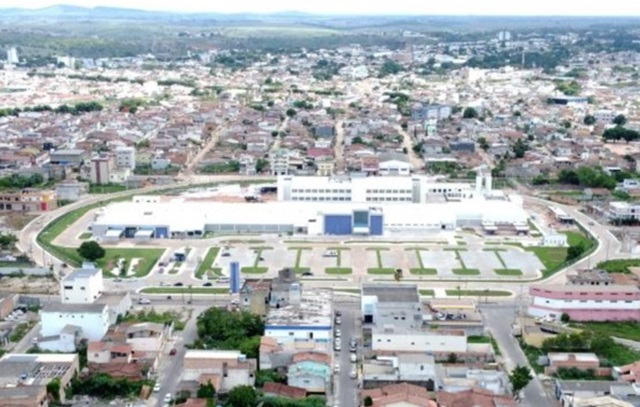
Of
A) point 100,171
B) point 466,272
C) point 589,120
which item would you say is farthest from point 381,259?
point 589,120

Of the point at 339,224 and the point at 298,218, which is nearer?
the point at 339,224

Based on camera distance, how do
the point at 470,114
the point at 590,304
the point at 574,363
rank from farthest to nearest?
the point at 470,114, the point at 590,304, the point at 574,363

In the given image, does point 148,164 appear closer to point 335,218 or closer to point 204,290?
point 335,218

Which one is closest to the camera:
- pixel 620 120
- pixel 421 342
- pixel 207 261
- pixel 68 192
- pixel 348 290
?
pixel 421 342

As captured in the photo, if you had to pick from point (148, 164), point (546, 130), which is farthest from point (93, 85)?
point (546, 130)

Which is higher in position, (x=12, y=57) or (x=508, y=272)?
(x=12, y=57)

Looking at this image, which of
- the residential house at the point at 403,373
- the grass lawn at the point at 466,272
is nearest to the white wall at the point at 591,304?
the grass lawn at the point at 466,272

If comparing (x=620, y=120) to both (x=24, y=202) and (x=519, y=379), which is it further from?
(x=519, y=379)

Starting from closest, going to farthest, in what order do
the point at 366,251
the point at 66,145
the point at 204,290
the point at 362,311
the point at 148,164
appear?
the point at 362,311, the point at 204,290, the point at 366,251, the point at 148,164, the point at 66,145
